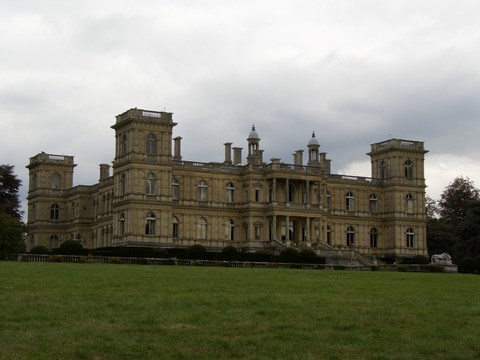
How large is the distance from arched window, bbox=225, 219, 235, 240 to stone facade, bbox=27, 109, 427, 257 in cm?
9

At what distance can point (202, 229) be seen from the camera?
81125 millimetres

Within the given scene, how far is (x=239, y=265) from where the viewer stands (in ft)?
194

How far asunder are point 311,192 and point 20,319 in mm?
63967

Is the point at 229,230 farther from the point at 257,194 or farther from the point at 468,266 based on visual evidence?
the point at 468,266

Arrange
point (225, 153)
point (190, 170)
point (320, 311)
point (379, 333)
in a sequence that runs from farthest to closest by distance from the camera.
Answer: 1. point (225, 153)
2. point (190, 170)
3. point (320, 311)
4. point (379, 333)

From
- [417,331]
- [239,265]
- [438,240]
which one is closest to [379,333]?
[417,331]

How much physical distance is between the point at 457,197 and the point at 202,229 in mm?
36271

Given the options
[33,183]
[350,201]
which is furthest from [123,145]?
[350,201]

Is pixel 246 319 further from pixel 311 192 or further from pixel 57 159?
pixel 57 159

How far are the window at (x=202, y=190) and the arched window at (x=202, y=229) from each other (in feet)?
6.30

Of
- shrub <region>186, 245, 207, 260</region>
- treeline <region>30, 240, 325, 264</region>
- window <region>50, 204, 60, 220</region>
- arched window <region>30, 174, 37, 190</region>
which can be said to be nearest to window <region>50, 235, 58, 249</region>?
window <region>50, 204, 60, 220</region>

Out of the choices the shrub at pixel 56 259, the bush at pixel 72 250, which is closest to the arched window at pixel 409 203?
the bush at pixel 72 250

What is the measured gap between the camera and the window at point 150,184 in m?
75.9

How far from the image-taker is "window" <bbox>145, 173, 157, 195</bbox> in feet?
249
